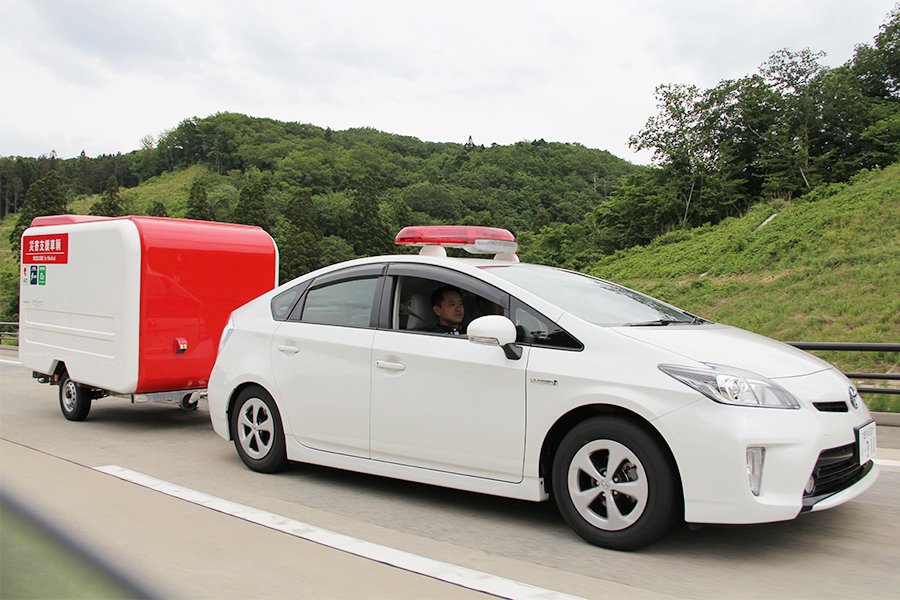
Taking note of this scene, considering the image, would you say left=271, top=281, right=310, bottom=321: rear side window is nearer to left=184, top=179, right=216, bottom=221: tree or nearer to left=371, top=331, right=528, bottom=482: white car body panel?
left=371, top=331, right=528, bottom=482: white car body panel

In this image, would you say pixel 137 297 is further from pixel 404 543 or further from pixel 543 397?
pixel 543 397

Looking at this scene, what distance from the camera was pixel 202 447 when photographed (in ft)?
23.2

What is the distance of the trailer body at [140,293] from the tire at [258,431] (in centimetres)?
212

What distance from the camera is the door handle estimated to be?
4888 mm

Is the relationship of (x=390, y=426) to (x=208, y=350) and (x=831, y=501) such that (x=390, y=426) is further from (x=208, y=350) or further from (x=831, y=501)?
(x=208, y=350)

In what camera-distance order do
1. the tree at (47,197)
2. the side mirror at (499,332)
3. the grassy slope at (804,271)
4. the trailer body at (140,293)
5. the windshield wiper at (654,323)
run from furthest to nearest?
the tree at (47,197) → the grassy slope at (804,271) → the trailer body at (140,293) → the windshield wiper at (654,323) → the side mirror at (499,332)

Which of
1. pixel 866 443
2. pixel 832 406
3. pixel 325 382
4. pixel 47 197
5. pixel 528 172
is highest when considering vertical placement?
pixel 528 172

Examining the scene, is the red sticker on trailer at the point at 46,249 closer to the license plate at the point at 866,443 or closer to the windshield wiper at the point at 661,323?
the windshield wiper at the point at 661,323

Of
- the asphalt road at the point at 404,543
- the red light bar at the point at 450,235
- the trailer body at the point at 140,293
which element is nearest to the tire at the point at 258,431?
the asphalt road at the point at 404,543

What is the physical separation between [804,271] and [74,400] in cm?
2731

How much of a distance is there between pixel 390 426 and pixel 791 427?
2.47 metres

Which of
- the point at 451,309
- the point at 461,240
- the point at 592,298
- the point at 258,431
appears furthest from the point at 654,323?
the point at 258,431

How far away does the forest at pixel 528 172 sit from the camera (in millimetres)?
45625

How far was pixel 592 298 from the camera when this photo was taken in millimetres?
4863
